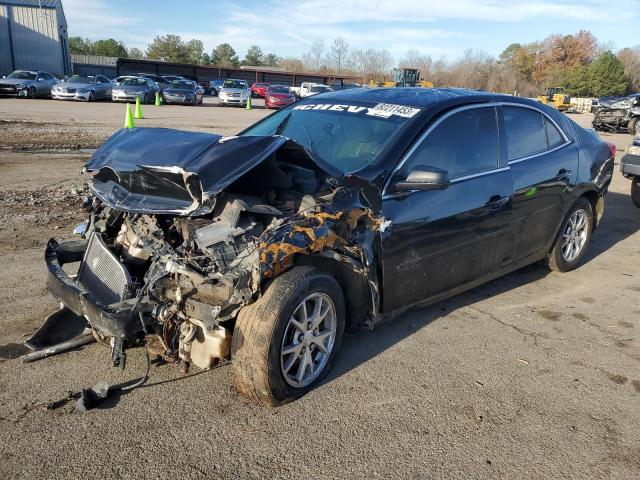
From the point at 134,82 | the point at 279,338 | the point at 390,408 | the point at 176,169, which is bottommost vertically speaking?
the point at 134,82

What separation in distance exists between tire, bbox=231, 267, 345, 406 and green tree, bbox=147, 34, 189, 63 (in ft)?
283

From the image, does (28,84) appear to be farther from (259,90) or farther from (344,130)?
(344,130)

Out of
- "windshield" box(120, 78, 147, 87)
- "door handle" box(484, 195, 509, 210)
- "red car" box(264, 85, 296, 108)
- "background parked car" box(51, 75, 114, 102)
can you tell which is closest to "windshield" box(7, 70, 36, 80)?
"background parked car" box(51, 75, 114, 102)

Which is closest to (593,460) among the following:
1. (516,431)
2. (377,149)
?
(516,431)

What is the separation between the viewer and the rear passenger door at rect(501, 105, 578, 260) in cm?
455

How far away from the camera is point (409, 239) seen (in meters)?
3.63

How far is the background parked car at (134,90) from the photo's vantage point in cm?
2762

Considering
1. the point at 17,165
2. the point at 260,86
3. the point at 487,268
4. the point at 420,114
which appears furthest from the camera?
the point at 260,86

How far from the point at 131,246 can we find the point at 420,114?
224 centimetres

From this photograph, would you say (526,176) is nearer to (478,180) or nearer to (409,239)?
(478,180)

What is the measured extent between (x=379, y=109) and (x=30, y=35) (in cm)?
4988

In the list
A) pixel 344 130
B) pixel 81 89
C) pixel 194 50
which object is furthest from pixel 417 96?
pixel 194 50

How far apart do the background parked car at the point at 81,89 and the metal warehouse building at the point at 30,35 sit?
20.0 metres

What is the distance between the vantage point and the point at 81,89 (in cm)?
2698
